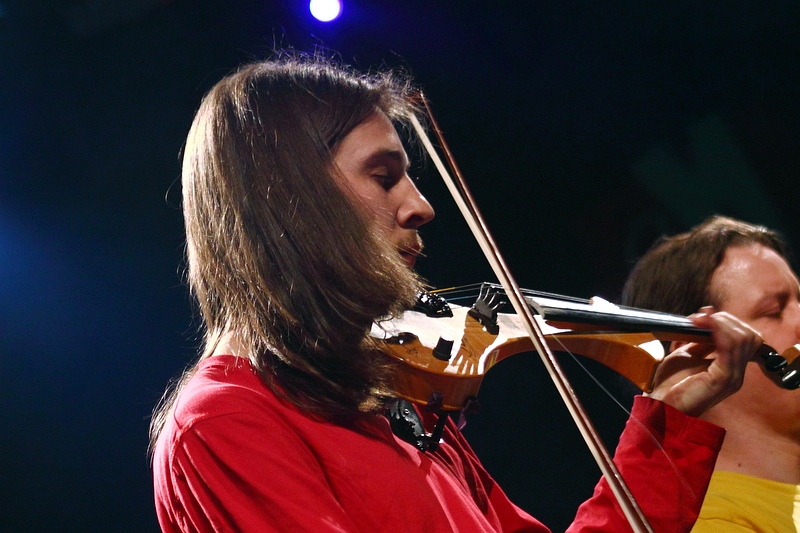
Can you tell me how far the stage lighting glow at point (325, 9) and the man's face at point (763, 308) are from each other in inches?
51.1

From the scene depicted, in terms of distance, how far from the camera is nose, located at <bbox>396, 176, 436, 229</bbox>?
2.87ft

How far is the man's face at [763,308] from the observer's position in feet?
4.38

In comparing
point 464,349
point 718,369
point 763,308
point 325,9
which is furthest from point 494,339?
point 325,9

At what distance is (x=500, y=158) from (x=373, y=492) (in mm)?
1835

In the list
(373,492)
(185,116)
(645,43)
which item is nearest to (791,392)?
(373,492)

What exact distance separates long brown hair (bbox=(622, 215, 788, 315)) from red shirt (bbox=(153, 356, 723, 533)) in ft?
2.75

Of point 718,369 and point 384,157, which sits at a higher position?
point 384,157

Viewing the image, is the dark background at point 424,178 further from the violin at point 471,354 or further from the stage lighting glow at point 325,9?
Result: the violin at point 471,354

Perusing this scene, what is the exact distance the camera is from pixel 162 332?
189cm

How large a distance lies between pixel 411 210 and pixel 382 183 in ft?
0.18

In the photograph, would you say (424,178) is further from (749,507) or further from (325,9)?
(749,507)

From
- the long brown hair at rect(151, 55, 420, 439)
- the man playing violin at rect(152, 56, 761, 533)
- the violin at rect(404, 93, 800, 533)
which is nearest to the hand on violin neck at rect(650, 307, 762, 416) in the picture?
the man playing violin at rect(152, 56, 761, 533)

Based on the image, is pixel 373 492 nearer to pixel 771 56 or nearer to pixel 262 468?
pixel 262 468

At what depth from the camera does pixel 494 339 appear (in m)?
0.93
